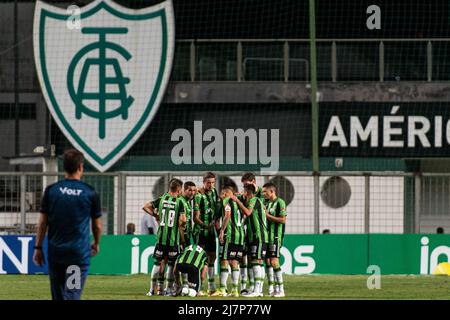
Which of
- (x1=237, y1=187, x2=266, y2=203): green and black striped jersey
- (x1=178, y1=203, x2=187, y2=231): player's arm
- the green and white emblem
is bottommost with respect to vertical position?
(x1=178, y1=203, x2=187, y2=231): player's arm

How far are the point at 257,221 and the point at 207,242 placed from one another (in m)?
1.09

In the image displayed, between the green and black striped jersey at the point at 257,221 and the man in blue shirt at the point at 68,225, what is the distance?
7.88m

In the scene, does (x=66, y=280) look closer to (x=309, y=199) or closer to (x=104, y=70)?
(x=309, y=199)

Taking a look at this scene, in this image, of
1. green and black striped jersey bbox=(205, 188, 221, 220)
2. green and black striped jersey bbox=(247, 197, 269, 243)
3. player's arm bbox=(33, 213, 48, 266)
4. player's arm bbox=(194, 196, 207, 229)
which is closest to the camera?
player's arm bbox=(33, 213, 48, 266)

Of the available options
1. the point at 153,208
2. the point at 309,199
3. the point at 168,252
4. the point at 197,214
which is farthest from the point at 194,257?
the point at 309,199

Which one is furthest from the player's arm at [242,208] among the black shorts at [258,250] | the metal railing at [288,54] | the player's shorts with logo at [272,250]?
the metal railing at [288,54]

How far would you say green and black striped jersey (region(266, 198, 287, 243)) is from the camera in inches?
795

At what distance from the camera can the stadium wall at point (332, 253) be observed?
25812 mm

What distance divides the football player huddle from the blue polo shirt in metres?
7.73

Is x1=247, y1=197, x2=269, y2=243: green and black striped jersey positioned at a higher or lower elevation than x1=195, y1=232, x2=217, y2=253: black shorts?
higher

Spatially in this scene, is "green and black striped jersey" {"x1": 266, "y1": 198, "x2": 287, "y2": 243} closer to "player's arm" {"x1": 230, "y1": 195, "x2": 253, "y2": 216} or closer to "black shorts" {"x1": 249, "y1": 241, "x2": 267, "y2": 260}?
"black shorts" {"x1": 249, "y1": 241, "x2": 267, "y2": 260}

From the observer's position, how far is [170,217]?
20.0 m

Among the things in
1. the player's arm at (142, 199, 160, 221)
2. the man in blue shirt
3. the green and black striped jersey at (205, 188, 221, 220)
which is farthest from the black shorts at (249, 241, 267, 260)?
the man in blue shirt
